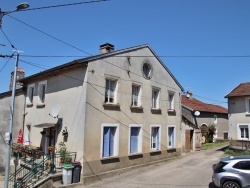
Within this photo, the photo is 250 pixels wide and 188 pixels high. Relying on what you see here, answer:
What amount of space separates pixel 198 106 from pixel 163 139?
1712 cm

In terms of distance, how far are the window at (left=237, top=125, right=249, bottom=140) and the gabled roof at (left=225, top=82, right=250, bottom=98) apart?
3.04 metres

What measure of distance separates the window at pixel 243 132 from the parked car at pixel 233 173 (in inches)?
559

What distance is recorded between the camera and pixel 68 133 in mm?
15062

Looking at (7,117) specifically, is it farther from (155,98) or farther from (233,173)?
(233,173)

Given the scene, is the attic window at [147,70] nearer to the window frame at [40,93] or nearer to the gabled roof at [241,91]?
the window frame at [40,93]

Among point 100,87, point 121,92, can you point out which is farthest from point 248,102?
point 100,87

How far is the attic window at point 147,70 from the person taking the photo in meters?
19.0

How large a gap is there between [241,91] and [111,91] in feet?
49.6

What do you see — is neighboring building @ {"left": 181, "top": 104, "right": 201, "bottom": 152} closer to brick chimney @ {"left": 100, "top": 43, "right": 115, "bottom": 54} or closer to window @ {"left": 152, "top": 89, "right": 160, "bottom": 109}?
window @ {"left": 152, "top": 89, "right": 160, "bottom": 109}

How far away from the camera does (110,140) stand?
1577cm

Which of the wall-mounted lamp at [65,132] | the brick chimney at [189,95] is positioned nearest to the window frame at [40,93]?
the wall-mounted lamp at [65,132]

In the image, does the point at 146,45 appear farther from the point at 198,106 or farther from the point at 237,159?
the point at 198,106

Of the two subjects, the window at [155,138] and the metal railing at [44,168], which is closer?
the metal railing at [44,168]

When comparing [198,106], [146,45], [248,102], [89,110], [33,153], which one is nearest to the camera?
[89,110]
